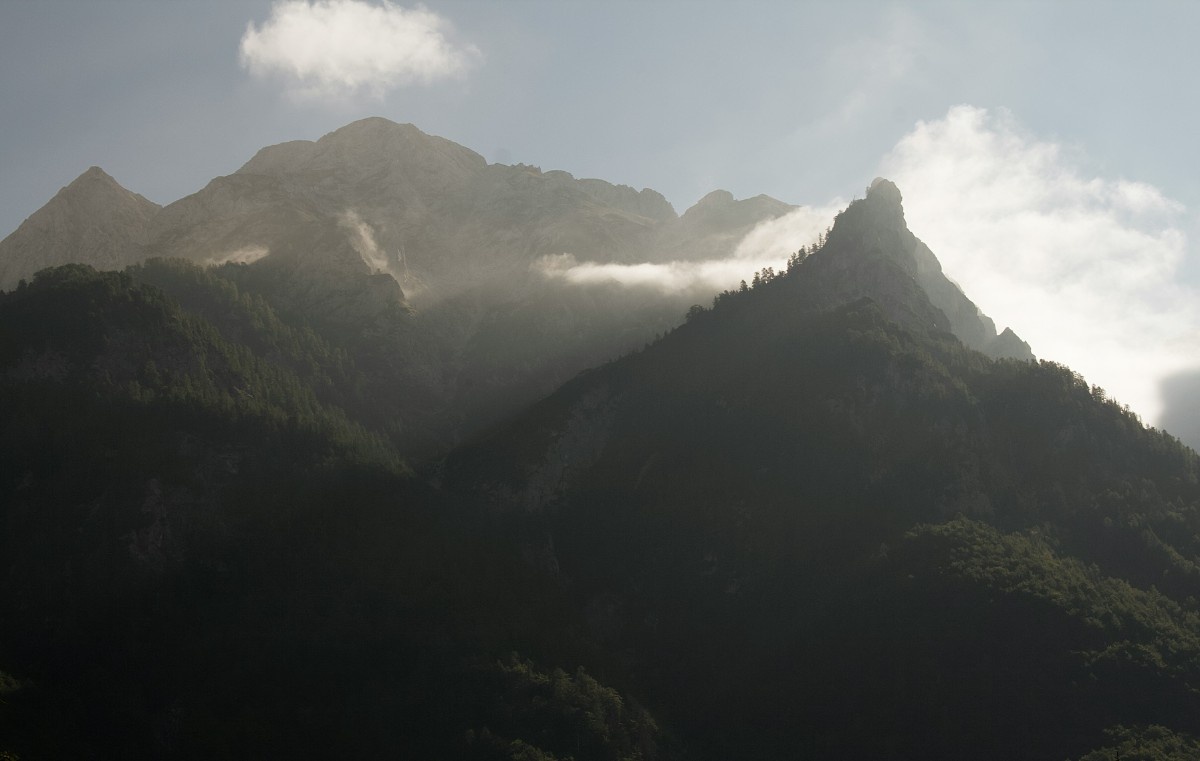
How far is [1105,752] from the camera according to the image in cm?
19500

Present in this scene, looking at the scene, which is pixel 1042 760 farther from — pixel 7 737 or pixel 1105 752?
pixel 7 737

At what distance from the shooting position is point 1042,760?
200 m

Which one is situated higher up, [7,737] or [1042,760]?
[1042,760]

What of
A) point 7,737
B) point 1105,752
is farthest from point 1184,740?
point 7,737

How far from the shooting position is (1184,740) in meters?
197

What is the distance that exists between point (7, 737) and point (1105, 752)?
186966 mm

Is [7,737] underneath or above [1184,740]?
underneath

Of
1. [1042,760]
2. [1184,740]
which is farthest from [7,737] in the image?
[1184,740]

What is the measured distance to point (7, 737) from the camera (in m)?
199

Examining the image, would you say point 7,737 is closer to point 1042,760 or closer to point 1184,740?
point 1042,760

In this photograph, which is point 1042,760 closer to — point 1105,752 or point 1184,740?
point 1105,752

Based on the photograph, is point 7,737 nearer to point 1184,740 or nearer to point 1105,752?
point 1105,752

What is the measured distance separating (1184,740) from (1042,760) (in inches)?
935

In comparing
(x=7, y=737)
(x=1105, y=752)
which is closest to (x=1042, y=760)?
(x=1105, y=752)
